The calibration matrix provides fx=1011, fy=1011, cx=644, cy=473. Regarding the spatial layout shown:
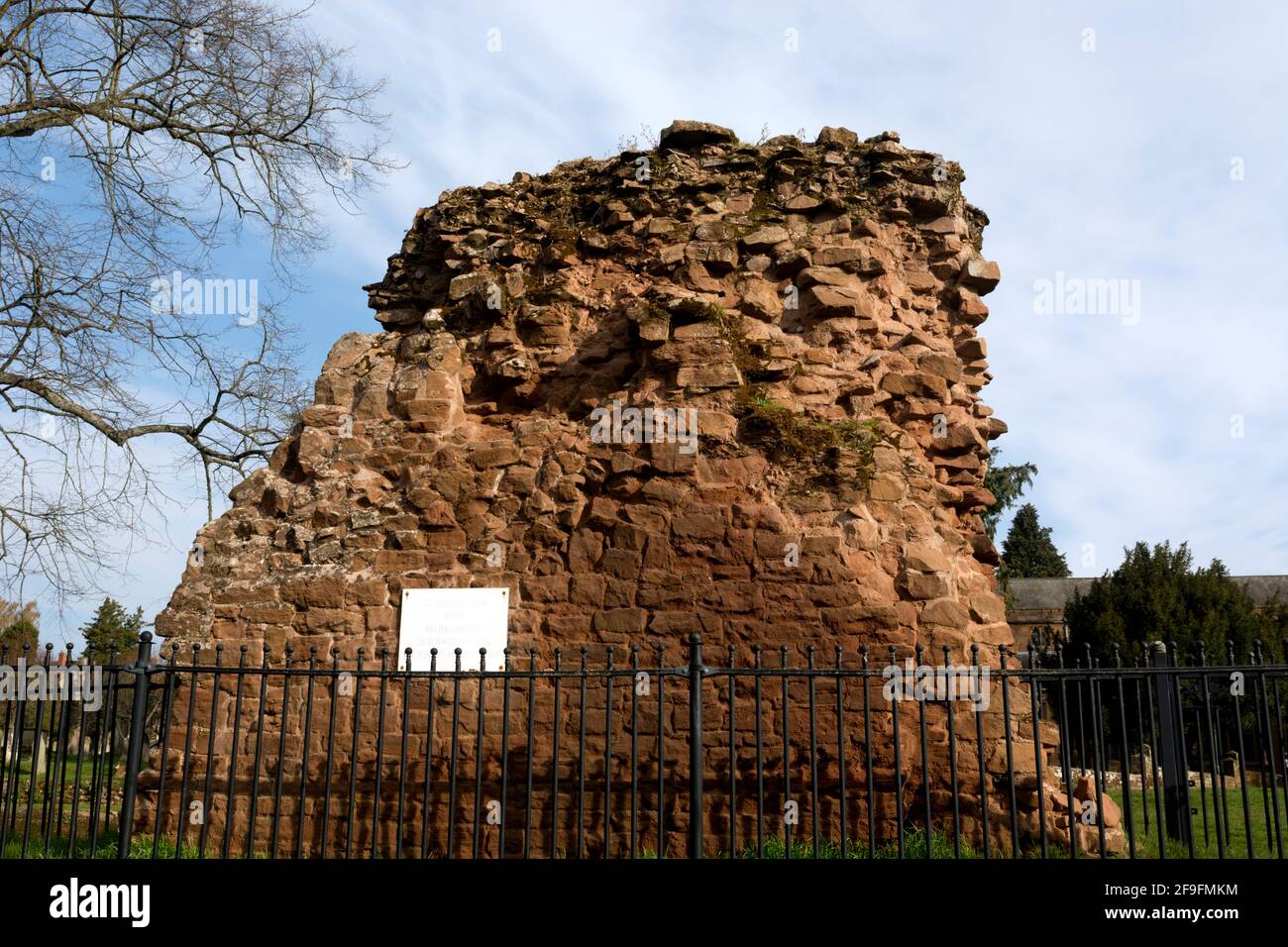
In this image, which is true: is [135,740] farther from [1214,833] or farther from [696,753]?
[1214,833]

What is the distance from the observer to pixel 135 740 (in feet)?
18.1

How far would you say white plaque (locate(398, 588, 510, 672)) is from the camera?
7.15 metres

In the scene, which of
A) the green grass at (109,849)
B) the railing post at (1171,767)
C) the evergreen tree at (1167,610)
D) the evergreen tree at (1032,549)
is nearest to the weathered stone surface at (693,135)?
the railing post at (1171,767)

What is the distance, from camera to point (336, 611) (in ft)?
24.5

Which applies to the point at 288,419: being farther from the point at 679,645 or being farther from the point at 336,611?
the point at 679,645

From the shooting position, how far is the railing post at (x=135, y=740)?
5391mm

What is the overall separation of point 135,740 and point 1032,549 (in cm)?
4187

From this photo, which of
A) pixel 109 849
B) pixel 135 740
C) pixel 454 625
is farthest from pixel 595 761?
pixel 109 849

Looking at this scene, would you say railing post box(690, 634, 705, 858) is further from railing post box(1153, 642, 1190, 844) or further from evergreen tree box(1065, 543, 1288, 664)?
evergreen tree box(1065, 543, 1288, 664)
